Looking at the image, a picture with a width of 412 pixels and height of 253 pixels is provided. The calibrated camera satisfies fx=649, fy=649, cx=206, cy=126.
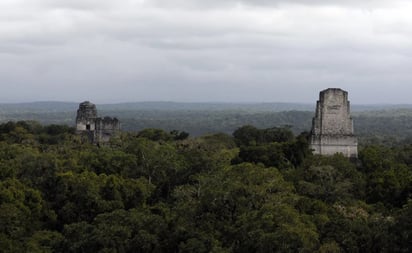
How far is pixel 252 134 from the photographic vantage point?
4881cm

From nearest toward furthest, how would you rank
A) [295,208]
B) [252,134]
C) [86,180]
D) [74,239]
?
[74,239], [295,208], [86,180], [252,134]

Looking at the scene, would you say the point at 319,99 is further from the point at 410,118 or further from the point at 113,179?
the point at 410,118

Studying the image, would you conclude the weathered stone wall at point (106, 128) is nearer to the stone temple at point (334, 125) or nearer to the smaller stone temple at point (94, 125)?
the smaller stone temple at point (94, 125)

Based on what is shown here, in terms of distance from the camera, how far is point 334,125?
1345 inches

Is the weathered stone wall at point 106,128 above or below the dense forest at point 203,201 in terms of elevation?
above

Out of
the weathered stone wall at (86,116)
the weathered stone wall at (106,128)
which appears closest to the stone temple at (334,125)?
the weathered stone wall at (106,128)

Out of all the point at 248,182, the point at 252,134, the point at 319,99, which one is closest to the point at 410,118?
the point at 252,134

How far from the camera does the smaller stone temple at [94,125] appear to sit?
4412cm

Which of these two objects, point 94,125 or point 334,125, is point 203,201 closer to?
point 334,125

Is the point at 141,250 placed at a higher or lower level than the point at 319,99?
lower

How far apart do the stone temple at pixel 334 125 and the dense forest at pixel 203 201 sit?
101 cm

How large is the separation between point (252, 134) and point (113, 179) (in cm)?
2264

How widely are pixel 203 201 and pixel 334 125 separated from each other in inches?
518

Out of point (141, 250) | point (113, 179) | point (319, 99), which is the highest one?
point (319, 99)
